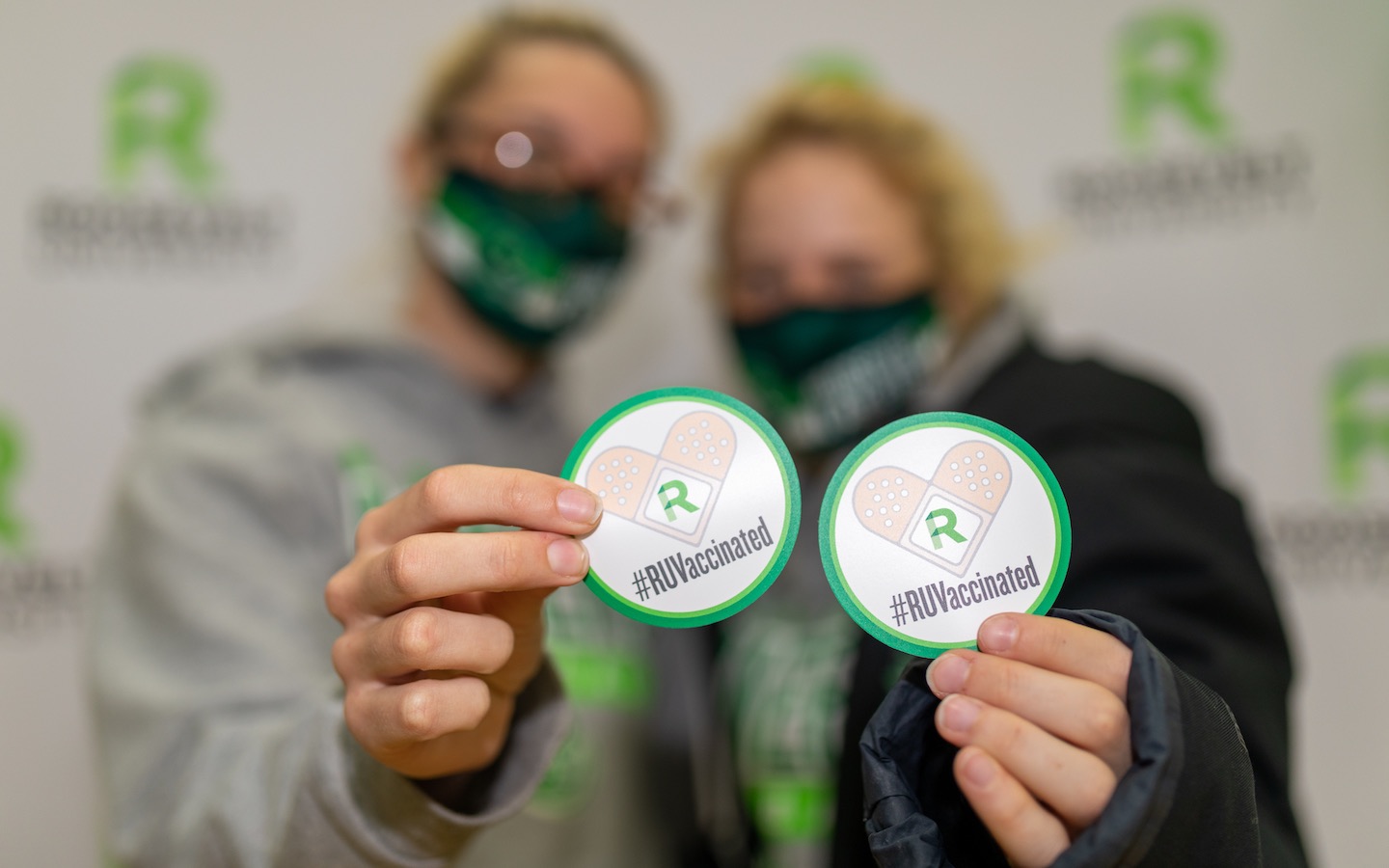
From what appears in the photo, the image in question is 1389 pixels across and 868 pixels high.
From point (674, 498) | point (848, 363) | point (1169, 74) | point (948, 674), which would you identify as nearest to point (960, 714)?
point (948, 674)

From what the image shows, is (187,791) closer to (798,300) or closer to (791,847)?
(791,847)

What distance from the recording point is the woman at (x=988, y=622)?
1.79ft

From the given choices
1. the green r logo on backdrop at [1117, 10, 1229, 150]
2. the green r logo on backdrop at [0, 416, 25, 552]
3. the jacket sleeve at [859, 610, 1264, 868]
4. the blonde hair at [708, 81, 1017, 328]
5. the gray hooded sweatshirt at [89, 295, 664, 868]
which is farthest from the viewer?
the green r logo on backdrop at [1117, 10, 1229, 150]

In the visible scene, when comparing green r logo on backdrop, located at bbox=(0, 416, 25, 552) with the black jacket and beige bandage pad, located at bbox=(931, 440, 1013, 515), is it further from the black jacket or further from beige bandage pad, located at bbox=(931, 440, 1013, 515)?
beige bandage pad, located at bbox=(931, 440, 1013, 515)

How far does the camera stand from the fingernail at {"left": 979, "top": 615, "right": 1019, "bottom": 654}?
22.8 inches

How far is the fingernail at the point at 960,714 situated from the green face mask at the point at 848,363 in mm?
697

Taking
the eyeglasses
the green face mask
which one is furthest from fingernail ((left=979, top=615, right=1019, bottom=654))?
the eyeglasses

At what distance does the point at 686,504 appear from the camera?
27.5 inches

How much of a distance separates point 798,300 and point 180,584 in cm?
85

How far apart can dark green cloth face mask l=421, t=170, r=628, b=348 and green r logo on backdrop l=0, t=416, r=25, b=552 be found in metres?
0.96

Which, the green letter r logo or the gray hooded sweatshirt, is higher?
the green letter r logo

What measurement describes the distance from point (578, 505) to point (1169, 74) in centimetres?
182

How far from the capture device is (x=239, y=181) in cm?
186

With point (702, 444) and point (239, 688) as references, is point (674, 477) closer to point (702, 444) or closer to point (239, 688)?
point (702, 444)
